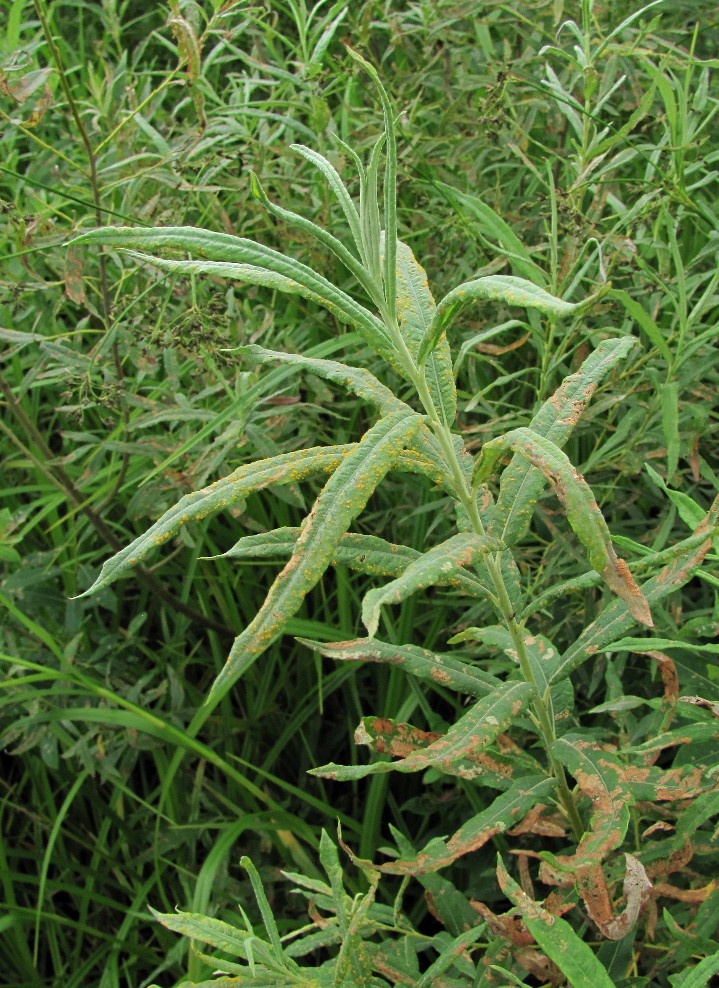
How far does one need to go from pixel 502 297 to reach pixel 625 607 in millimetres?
485

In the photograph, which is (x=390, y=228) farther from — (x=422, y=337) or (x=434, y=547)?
(x=434, y=547)

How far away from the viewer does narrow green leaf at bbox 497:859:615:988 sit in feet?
3.40

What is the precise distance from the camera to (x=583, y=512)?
2.77 feet

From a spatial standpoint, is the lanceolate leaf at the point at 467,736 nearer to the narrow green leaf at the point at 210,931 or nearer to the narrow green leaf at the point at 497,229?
the narrow green leaf at the point at 210,931

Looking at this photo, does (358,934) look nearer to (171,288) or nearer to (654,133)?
(171,288)

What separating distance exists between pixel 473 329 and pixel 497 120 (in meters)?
0.33

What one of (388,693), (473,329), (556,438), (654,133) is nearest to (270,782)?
(388,693)

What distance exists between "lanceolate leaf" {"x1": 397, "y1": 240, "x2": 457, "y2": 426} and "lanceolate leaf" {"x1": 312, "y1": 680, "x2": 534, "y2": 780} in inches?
11.3

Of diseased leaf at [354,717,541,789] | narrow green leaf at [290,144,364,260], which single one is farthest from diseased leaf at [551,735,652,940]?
narrow green leaf at [290,144,364,260]

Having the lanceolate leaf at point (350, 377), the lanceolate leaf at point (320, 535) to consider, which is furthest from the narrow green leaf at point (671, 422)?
the lanceolate leaf at point (320, 535)

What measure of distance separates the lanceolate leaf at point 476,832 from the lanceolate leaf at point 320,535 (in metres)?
0.37

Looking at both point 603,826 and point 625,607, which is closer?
A: point 603,826

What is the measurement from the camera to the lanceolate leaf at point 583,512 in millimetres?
845

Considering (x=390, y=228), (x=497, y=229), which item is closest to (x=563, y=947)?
(x=390, y=228)
